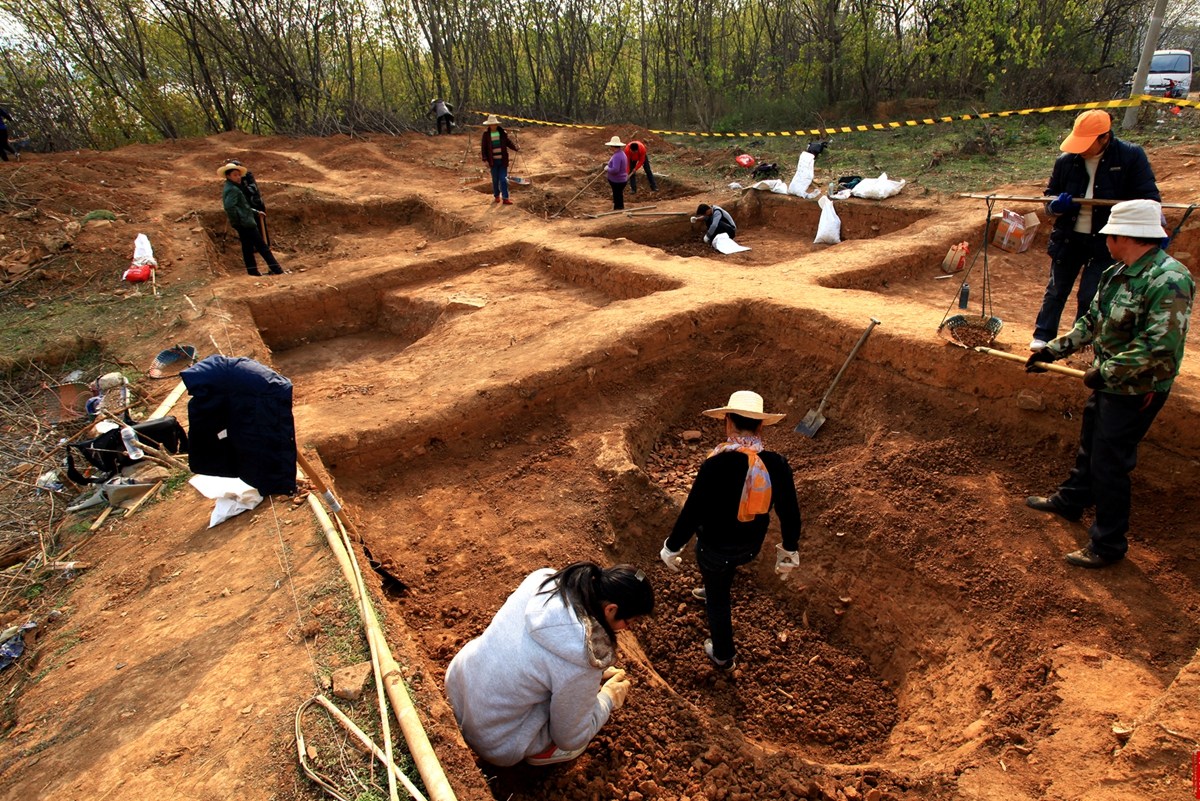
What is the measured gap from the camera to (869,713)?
3.50 m

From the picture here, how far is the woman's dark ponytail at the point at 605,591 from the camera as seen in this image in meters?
2.20

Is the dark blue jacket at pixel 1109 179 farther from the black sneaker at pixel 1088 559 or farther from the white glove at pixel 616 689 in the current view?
the white glove at pixel 616 689

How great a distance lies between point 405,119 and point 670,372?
18517 mm

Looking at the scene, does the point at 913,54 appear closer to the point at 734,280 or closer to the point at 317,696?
the point at 734,280

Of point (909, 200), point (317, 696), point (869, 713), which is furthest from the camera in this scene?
point (909, 200)

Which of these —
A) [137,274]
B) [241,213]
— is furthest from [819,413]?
[137,274]

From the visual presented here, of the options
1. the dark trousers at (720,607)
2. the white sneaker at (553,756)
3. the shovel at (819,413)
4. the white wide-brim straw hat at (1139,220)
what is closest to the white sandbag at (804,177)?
the shovel at (819,413)

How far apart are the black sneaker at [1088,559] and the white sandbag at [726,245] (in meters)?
6.76

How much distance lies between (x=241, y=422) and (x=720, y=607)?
2763 mm

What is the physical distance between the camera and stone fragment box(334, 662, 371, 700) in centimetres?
243

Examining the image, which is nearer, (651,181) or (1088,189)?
(1088,189)

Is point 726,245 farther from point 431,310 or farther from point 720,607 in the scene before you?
point 720,607

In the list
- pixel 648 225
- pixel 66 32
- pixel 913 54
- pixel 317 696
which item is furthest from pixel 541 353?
pixel 66 32

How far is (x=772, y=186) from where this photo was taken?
439 inches
